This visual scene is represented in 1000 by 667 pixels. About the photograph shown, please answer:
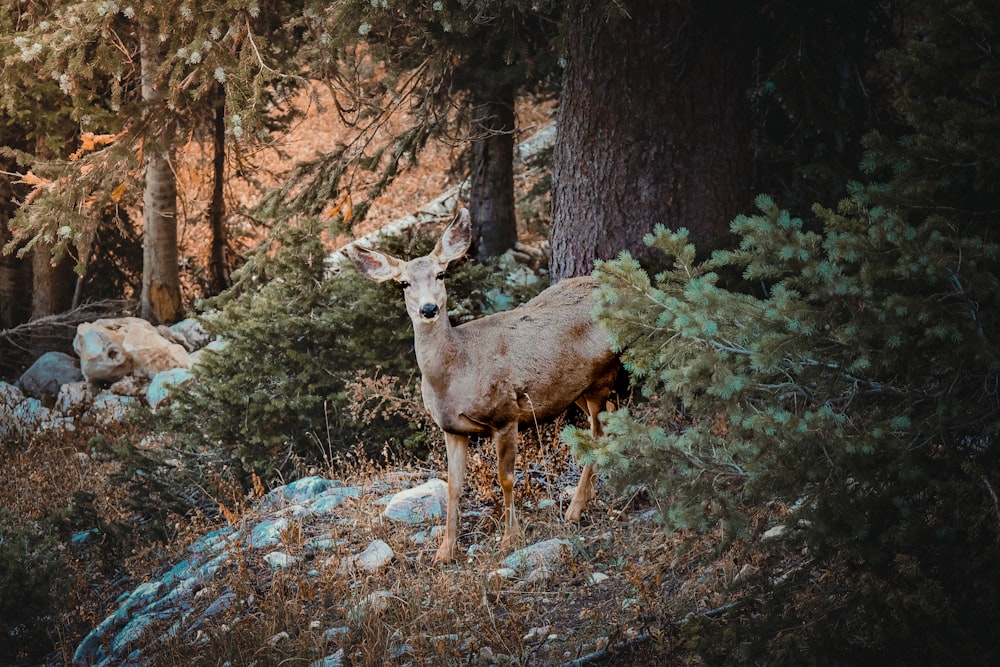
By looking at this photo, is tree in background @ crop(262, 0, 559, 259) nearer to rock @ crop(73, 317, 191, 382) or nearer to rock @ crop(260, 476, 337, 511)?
rock @ crop(260, 476, 337, 511)

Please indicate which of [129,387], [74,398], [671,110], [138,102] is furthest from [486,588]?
[74,398]

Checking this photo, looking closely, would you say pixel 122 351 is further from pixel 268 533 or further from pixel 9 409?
pixel 268 533

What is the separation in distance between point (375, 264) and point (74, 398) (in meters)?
8.01

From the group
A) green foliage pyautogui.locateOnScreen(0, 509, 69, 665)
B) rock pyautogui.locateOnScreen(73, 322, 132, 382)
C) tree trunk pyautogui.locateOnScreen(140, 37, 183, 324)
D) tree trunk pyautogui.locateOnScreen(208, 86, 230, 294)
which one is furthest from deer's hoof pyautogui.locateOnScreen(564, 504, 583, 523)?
tree trunk pyautogui.locateOnScreen(208, 86, 230, 294)

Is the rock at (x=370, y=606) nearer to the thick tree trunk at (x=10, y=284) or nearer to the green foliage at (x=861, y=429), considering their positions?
the green foliage at (x=861, y=429)

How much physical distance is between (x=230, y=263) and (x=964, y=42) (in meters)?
13.5

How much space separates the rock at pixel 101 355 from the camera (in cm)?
1230

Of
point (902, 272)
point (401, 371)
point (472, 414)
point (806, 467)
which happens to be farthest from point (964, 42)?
point (401, 371)

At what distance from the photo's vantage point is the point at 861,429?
388 centimetres

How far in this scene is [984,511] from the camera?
3453mm

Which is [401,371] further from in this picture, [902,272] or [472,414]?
[902,272]

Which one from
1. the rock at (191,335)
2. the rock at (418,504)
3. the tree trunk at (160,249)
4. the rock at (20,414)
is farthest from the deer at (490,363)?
the tree trunk at (160,249)

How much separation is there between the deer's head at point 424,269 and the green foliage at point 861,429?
141cm

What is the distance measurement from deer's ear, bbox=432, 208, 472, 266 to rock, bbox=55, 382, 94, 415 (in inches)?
290
